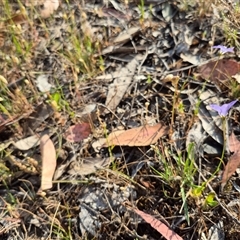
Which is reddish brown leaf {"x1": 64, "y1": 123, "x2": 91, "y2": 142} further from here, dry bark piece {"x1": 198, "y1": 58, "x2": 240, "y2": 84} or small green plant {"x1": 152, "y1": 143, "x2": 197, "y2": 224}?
dry bark piece {"x1": 198, "y1": 58, "x2": 240, "y2": 84}

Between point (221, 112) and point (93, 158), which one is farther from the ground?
point (221, 112)

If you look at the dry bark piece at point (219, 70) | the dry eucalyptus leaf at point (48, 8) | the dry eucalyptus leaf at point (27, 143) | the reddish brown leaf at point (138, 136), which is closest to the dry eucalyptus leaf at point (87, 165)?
the reddish brown leaf at point (138, 136)

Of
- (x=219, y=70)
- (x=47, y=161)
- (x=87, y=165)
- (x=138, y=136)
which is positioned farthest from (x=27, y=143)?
(x=219, y=70)

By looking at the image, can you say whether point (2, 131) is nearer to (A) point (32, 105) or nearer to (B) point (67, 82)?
(A) point (32, 105)

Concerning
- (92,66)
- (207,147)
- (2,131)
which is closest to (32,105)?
(2,131)

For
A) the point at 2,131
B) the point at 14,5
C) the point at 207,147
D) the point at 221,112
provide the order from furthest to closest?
the point at 14,5, the point at 2,131, the point at 207,147, the point at 221,112

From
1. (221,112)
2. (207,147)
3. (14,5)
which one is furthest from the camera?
(14,5)

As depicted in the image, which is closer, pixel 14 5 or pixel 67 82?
pixel 67 82
